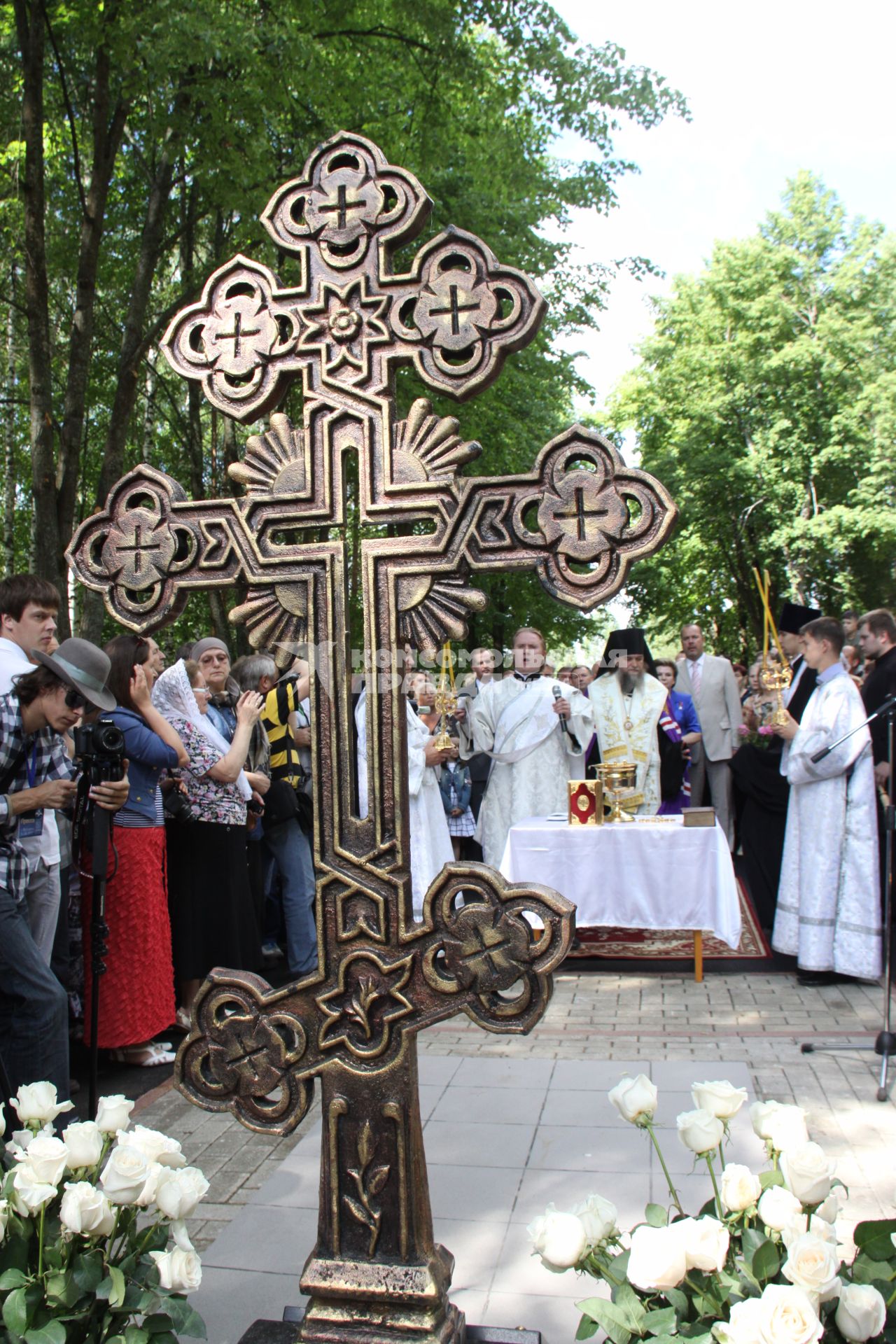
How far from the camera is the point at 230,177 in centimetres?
1012

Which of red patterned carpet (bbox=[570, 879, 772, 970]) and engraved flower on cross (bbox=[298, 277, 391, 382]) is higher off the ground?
engraved flower on cross (bbox=[298, 277, 391, 382])

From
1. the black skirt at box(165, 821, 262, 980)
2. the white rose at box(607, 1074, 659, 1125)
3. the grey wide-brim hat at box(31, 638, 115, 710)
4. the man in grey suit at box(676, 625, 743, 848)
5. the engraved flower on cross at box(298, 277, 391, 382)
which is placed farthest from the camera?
the man in grey suit at box(676, 625, 743, 848)

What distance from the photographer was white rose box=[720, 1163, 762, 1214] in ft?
6.52

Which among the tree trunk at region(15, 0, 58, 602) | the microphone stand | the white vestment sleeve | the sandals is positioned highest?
the tree trunk at region(15, 0, 58, 602)

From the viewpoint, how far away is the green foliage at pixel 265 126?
952 centimetres

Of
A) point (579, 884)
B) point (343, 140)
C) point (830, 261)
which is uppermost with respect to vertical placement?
point (830, 261)

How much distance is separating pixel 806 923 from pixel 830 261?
→ 91.1 ft

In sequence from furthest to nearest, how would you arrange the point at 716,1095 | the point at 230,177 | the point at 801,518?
the point at 801,518, the point at 230,177, the point at 716,1095

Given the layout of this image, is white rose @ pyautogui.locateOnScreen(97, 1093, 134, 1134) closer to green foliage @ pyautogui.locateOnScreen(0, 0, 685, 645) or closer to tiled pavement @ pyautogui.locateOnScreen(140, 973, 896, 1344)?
tiled pavement @ pyautogui.locateOnScreen(140, 973, 896, 1344)

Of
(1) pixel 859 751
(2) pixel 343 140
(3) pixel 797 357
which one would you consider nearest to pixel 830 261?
(3) pixel 797 357

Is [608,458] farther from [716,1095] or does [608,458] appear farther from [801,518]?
[801,518]

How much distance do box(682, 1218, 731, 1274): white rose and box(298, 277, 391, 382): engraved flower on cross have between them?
1.79 metres

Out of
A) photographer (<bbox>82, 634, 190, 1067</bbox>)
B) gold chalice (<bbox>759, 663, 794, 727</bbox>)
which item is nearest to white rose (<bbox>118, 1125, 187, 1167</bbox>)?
photographer (<bbox>82, 634, 190, 1067</bbox>)

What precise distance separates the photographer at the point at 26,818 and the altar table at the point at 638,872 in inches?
145
